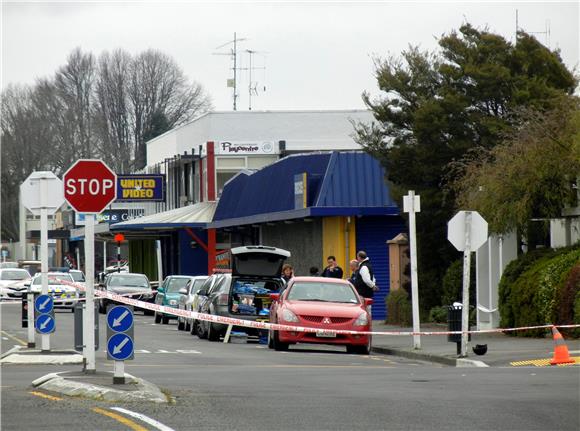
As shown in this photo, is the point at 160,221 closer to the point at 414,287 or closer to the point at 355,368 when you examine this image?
the point at 414,287

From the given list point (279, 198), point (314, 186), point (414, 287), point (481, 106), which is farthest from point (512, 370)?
point (279, 198)

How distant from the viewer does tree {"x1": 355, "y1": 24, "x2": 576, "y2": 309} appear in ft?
119

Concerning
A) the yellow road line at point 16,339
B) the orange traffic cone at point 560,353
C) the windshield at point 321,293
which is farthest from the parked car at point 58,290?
the orange traffic cone at point 560,353

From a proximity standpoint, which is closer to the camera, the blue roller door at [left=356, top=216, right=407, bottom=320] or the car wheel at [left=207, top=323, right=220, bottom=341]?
the car wheel at [left=207, top=323, right=220, bottom=341]

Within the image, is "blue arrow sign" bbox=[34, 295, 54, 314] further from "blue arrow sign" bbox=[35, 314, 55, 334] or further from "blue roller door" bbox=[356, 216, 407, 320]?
"blue roller door" bbox=[356, 216, 407, 320]

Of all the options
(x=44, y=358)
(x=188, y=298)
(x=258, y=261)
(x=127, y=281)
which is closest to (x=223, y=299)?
(x=258, y=261)

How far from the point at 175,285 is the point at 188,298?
7.25 meters

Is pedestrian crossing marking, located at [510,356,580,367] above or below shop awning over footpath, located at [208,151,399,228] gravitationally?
below

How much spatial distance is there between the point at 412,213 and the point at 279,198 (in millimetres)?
21697

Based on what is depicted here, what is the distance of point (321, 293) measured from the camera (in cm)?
A: 2839

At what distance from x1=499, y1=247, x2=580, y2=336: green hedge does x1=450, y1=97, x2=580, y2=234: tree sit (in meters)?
0.89

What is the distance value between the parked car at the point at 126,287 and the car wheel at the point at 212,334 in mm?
18009

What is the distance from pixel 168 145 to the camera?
3093 inches

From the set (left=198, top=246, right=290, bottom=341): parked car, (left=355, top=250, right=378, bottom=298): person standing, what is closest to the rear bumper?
(left=355, top=250, right=378, bottom=298): person standing
